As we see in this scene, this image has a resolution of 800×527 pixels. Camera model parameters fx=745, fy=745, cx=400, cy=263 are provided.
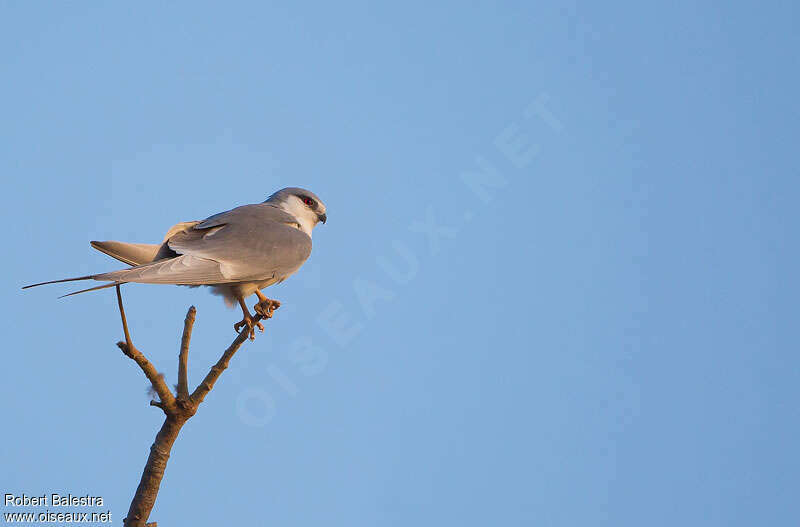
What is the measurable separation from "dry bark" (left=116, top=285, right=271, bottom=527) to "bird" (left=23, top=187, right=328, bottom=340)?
1.66 ft

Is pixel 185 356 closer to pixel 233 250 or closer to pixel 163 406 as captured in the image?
pixel 163 406

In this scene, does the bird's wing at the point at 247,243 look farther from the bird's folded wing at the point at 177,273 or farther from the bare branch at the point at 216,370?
the bare branch at the point at 216,370

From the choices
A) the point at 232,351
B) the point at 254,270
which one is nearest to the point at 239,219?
the point at 254,270

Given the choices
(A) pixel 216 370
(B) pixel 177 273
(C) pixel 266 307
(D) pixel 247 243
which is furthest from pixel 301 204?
(A) pixel 216 370

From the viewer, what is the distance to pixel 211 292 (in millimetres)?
7242

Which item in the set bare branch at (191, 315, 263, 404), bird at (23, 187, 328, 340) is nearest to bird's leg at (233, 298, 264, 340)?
bird at (23, 187, 328, 340)

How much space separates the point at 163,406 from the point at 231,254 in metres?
1.91

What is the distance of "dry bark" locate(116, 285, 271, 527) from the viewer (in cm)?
512

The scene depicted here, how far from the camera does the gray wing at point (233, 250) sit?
620 centimetres

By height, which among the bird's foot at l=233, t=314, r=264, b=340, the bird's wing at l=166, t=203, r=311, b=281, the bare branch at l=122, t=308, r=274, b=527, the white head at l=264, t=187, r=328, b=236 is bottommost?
the bare branch at l=122, t=308, r=274, b=527

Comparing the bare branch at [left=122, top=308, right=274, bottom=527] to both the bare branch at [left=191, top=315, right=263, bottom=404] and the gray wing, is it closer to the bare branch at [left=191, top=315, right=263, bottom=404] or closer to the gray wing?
the bare branch at [left=191, top=315, right=263, bottom=404]

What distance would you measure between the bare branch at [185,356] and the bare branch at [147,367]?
0.29 feet

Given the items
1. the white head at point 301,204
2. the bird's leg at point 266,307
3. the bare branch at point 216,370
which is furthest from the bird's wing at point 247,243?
the bare branch at point 216,370

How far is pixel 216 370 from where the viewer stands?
18.3 ft
